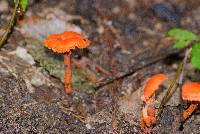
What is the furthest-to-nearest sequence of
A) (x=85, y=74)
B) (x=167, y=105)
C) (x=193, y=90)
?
1. (x=85, y=74)
2. (x=167, y=105)
3. (x=193, y=90)

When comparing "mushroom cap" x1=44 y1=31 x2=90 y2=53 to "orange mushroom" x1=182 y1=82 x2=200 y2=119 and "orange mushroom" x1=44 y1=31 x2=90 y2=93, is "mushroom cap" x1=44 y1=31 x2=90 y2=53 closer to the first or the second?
"orange mushroom" x1=44 y1=31 x2=90 y2=93

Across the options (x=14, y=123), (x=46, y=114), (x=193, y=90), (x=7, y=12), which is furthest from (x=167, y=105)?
(x=7, y=12)

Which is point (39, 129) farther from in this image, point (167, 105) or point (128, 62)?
point (128, 62)

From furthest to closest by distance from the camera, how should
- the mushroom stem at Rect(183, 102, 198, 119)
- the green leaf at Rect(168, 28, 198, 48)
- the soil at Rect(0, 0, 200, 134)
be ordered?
1. the soil at Rect(0, 0, 200, 134)
2. the mushroom stem at Rect(183, 102, 198, 119)
3. the green leaf at Rect(168, 28, 198, 48)

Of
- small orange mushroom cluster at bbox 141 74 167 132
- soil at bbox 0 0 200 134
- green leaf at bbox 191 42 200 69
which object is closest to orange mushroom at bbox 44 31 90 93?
soil at bbox 0 0 200 134

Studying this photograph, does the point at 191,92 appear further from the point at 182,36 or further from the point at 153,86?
the point at 182,36

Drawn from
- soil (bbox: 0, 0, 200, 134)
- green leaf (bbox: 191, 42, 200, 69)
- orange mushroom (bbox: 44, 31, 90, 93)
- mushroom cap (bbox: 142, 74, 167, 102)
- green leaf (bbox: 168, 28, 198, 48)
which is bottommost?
soil (bbox: 0, 0, 200, 134)
